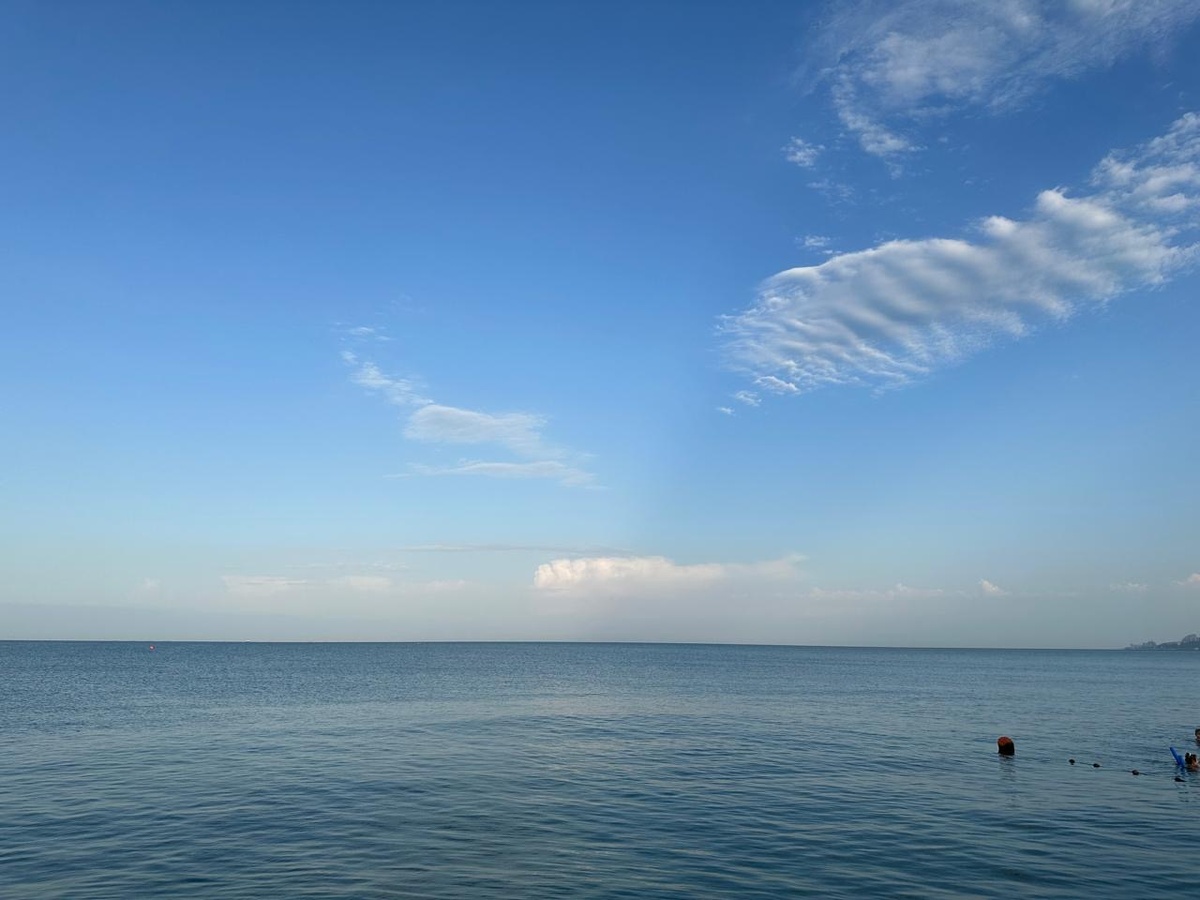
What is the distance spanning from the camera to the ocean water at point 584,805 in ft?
92.9

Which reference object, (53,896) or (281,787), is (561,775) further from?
(53,896)

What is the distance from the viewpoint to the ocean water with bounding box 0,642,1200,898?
1115 inches

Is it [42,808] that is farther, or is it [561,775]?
[561,775]

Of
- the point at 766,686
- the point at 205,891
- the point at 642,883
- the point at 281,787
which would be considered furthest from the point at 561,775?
the point at 766,686

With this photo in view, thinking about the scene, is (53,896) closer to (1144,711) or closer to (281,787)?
(281,787)

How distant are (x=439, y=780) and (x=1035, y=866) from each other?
31.1 metres

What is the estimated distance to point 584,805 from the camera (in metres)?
40.0

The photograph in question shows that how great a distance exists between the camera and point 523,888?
1051 inches

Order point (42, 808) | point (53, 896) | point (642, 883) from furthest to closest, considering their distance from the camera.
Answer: point (42, 808)
point (642, 883)
point (53, 896)

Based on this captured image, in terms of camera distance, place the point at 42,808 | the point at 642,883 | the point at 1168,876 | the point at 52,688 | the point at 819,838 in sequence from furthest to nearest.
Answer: the point at 52,688
the point at 42,808
the point at 819,838
the point at 1168,876
the point at 642,883

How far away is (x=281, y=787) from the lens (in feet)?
143

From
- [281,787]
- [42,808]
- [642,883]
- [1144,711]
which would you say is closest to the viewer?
[642,883]

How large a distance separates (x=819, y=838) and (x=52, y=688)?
121m

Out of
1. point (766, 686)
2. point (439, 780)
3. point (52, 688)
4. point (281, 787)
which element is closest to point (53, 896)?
point (281, 787)
